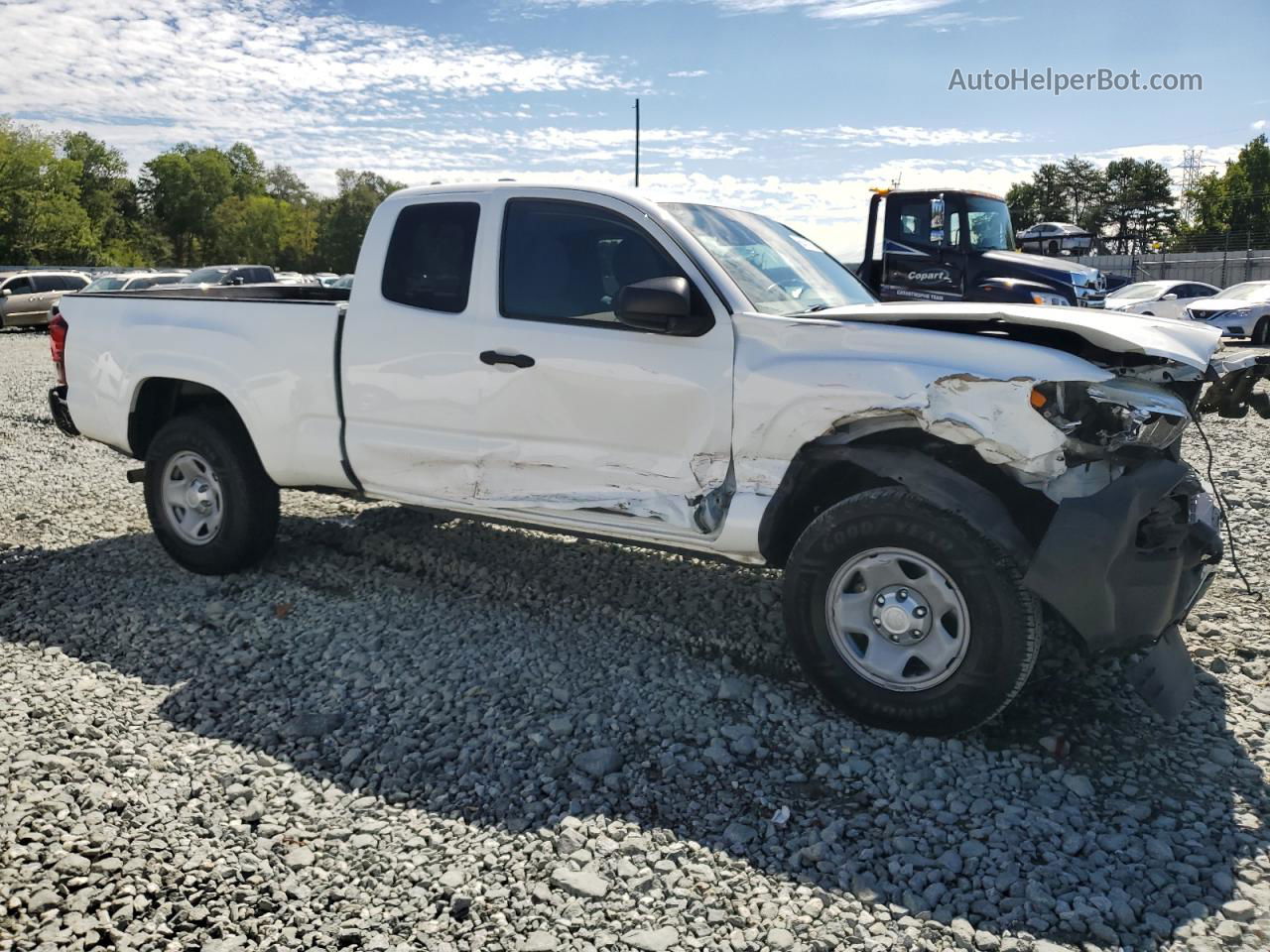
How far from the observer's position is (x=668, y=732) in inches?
150

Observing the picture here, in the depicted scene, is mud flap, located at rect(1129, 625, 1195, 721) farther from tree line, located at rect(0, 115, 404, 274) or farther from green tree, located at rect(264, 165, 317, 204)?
green tree, located at rect(264, 165, 317, 204)

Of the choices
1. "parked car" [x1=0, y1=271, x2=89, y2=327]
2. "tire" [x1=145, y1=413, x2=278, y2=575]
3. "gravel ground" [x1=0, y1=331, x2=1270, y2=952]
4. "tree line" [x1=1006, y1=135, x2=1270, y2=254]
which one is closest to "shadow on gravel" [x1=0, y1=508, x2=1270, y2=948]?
"gravel ground" [x1=0, y1=331, x2=1270, y2=952]

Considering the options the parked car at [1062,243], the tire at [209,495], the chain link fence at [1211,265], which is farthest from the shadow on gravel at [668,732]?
the chain link fence at [1211,265]

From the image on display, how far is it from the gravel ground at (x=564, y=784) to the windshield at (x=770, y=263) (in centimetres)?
155

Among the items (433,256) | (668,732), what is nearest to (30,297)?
(433,256)

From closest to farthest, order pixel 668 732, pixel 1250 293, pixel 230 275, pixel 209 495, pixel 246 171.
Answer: pixel 668 732
pixel 209 495
pixel 1250 293
pixel 230 275
pixel 246 171

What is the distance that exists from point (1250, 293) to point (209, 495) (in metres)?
21.1

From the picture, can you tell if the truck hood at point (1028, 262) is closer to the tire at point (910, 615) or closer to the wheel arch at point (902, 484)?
the wheel arch at point (902, 484)

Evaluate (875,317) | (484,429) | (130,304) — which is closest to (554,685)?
(484,429)

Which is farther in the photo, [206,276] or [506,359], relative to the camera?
[206,276]

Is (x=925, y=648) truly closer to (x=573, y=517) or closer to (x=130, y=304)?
(x=573, y=517)

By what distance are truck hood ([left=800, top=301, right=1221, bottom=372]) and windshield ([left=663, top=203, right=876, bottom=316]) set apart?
0.34m

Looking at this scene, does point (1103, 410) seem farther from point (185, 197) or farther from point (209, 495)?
point (185, 197)

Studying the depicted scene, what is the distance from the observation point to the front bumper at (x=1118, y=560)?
335 centimetres
